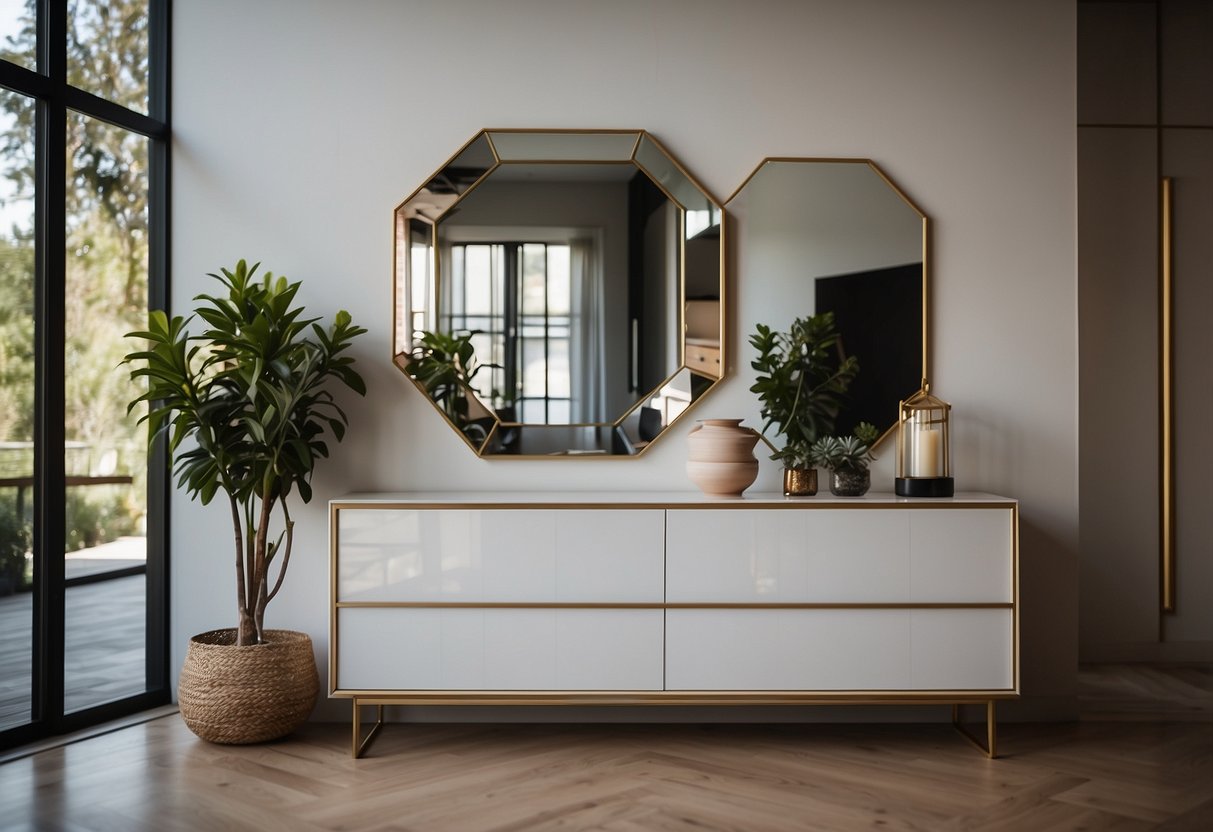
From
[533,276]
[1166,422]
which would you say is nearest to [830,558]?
[533,276]

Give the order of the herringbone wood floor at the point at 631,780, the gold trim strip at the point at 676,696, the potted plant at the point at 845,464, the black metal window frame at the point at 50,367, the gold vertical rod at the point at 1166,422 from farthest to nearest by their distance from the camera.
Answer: the gold vertical rod at the point at 1166,422 → the potted plant at the point at 845,464 → the black metal window frame at the point at 50,367 → the gold trim strip at the point at 676,696 → the herringbone wood floor at the point at 631,780

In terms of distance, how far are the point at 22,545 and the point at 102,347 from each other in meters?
0.72

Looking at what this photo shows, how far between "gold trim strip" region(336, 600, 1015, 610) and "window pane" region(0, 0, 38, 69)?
2022 millimetres

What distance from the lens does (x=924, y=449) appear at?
3273 mm

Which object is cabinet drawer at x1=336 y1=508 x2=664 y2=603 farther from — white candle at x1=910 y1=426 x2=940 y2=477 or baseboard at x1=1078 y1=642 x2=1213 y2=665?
baseboard at x1=1078 y1=642 x2=1213 y2=665

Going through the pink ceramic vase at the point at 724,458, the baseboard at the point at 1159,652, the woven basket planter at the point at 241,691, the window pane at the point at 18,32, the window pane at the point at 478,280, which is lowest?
the baseboard at the point at 1159,652

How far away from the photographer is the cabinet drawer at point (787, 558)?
3.06 m

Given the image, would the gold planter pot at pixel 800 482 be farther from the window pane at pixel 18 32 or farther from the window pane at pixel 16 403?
the window pane at pixel 18 32

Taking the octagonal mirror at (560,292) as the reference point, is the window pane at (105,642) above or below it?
below

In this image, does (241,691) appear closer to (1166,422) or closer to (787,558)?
(787,558)

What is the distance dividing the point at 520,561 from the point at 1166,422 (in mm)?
3055

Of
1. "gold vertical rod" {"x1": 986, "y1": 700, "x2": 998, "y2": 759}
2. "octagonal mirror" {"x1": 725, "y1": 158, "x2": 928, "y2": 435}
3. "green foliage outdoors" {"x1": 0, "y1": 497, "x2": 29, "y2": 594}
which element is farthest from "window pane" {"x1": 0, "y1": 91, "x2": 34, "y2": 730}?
"gold vertical rod" {"x1": 986, "y1": 700, "x2": 998, "y2": 759}

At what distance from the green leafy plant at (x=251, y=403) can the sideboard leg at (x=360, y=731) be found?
1.49ft

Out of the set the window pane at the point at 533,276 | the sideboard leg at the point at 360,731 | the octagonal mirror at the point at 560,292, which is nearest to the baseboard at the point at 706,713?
the sideboard leg at the point at 360,731
